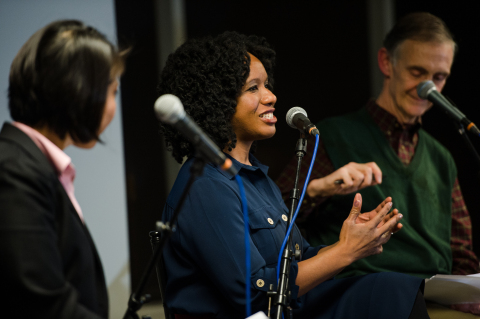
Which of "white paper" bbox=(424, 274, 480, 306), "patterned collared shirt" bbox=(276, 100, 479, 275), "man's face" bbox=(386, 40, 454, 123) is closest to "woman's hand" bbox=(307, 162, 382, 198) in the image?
"patterned collared shirt" bbox=(276, 100, 479, 275)

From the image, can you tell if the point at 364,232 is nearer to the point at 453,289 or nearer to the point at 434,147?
the point at 453,289

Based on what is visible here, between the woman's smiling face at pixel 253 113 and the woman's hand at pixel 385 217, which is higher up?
the woman's smiling face at pixel 253 113

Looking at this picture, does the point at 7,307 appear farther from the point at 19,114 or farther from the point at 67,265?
the point at 19,114

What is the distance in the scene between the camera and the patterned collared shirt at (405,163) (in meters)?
2.51

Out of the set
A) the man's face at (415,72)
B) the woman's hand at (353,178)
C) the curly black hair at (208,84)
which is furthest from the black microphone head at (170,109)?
the man's face at (415,72)

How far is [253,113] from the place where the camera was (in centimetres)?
180

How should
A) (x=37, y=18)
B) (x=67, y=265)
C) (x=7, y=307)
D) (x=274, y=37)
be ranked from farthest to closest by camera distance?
(x=274, y=37) < (x=37, y=18) < (x=67, y=265) < (x=7, y=307)

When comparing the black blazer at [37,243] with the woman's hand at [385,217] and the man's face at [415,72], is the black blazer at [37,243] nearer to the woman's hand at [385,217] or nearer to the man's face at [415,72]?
the woman's hand at [385,217]

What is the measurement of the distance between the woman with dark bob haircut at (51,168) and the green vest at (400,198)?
154 cm

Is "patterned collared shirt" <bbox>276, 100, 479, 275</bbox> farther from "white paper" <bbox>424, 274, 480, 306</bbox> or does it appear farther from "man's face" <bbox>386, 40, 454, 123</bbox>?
"white paper" <bbox>424, 274, 480, 306</bbox>

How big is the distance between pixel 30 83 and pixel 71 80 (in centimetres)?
9

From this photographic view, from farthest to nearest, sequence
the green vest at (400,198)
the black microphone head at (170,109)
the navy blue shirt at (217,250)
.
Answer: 1. the green vest at (400,198)
2. the navy blue shirt at (217,250)
3. the black microphone head at (170,109)

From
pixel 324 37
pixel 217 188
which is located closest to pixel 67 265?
pixel 217 188

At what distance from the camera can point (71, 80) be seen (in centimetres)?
110
